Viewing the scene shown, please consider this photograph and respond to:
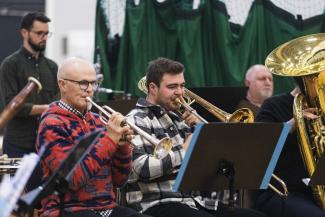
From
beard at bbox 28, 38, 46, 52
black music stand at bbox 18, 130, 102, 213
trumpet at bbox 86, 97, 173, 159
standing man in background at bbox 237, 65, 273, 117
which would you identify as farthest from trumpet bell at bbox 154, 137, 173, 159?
standing man in background at bbox 237, 65, 273, 117

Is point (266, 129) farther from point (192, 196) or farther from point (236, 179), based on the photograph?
point (192, 196)

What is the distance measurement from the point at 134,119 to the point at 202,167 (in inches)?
21.6

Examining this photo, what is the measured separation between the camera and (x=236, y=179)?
3434 millimetres

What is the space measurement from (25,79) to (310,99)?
2040 millimetres

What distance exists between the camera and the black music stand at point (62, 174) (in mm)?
2391

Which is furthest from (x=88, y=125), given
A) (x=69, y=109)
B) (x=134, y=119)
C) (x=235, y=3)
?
(x=235, y=3)

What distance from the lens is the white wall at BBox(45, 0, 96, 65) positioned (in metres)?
6.31

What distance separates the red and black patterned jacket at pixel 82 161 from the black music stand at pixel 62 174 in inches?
18.0

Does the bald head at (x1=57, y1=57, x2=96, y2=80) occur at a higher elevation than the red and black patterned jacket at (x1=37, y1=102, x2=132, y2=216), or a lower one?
higher

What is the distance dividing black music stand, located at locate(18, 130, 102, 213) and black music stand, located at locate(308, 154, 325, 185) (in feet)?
4.72

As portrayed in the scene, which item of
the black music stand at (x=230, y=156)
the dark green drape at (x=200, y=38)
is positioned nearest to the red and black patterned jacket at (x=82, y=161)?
the black music stand at (x=230, y=156)

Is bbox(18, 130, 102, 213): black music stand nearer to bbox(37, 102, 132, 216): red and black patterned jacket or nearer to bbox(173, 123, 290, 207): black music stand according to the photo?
bbox(37, 102, 132, 216): red and black patterned jacket

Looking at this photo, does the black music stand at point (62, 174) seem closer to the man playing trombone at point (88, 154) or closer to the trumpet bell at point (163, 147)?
the man playing trombone at point (88, 154)

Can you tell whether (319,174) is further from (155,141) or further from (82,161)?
(82,161)
